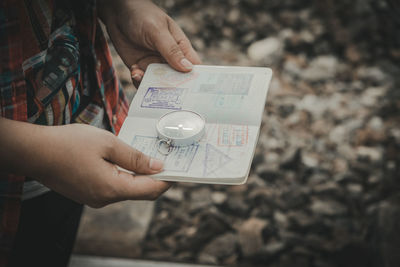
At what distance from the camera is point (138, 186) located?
2.65 feet

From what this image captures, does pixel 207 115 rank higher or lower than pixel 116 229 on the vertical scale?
higher

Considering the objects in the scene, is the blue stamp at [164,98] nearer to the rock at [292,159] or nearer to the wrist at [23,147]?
the wrist at [23,147]

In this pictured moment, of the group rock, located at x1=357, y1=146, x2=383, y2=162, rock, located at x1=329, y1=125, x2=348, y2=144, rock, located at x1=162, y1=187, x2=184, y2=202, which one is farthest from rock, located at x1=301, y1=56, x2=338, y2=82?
rock, located at x1=162, y1=187, x2=184, y2=202

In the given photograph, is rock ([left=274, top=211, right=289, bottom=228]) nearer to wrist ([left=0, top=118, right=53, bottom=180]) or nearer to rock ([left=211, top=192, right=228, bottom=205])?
rock ([left=211, top=192, right=228, bottom=205])

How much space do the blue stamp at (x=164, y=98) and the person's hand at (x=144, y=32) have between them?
79 mm

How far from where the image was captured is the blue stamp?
101 cm

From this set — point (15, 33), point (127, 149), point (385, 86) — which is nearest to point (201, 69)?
point (127, 149)

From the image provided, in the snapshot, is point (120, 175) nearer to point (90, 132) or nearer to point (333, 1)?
point (90, 132)

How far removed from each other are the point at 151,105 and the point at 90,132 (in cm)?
25

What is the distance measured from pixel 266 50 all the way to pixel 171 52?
1.70 meters

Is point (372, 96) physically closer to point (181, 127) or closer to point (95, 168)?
point (181, 127)

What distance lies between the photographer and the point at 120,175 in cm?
81

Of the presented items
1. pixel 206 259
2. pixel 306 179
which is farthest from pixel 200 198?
pixel 306 179

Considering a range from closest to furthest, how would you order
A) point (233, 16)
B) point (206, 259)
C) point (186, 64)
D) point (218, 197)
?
point (186, 64) < point (206, 259) < point (218, 197) < point (233, 16)
